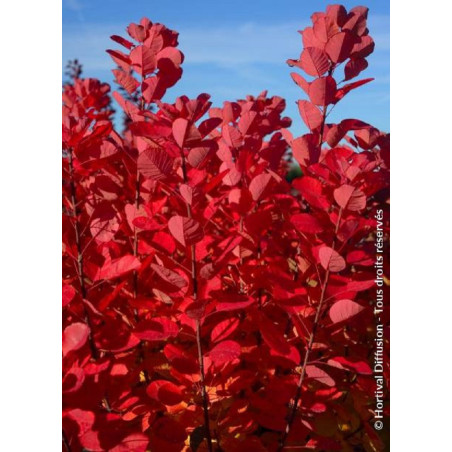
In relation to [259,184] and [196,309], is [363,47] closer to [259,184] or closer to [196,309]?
[259,184]

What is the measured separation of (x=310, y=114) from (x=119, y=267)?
18.5 inches

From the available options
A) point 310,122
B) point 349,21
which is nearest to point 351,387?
point 310,122

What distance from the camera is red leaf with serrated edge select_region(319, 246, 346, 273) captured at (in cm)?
87

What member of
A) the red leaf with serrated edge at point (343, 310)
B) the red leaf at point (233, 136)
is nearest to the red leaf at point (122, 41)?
the red leaf at point (233, 136)

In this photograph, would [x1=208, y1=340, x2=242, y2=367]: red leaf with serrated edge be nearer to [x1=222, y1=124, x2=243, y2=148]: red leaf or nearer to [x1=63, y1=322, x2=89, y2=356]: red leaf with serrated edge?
[x1=63, y1=322, x2=89, y2=356]: red leaf with serrated edge

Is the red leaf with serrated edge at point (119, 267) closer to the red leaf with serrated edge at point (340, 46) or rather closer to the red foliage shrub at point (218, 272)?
the red foliage shrub at point (218, 272)

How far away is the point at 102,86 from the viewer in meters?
1.70

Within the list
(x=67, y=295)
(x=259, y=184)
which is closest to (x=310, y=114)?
(x=259, y=184)

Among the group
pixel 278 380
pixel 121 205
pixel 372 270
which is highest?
pixel 121 205

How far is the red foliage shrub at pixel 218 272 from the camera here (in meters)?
0.88

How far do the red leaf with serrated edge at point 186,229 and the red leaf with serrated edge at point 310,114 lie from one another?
37 cm

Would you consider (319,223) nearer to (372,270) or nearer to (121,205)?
(372,270)

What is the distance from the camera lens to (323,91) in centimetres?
101

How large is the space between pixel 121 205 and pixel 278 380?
0.54 metres
